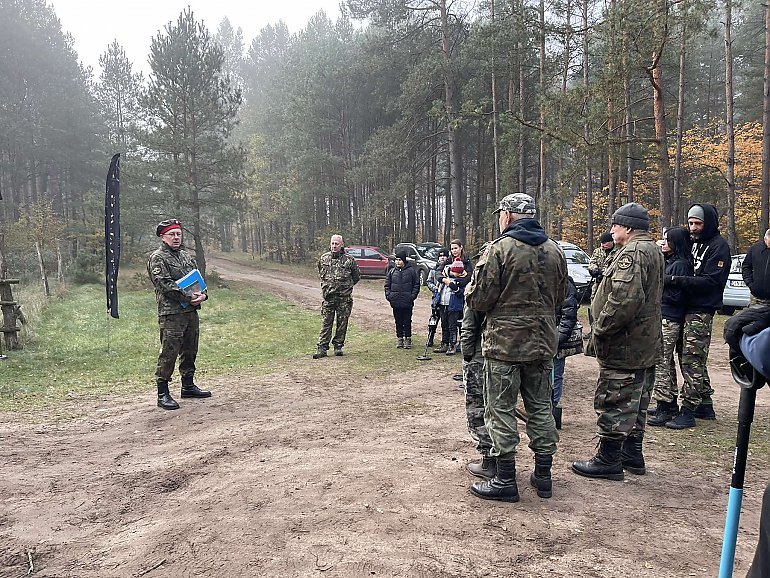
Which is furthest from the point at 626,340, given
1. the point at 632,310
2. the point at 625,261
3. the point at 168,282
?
the point at 168,282

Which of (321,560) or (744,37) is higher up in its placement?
(744,37)

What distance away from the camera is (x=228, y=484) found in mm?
4172

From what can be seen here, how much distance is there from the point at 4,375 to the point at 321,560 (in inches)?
301

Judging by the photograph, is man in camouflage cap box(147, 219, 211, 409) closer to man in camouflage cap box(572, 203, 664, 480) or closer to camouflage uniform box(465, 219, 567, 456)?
camouflage uniform box(465, 219, 567, 456)

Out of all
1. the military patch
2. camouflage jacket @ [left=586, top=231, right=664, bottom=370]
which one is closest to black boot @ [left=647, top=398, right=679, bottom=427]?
camouflage jacket @ [left=586, top=231, right=664, bottom=370]

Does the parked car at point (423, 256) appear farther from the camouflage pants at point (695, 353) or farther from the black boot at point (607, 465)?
the black boot at point (607, 465)

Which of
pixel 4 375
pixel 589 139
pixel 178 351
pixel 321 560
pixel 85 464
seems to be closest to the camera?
pixel 321 560

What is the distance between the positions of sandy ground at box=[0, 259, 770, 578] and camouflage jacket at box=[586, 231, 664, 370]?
0.99m

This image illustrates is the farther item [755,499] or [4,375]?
[4,375]

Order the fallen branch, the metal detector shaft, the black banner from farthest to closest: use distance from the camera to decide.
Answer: the black banner < the fallen branch < the metal detector shaft

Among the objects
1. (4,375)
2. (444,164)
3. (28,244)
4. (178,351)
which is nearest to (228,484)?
(178,351)

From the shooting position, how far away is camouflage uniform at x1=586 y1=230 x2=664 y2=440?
13.5 feet

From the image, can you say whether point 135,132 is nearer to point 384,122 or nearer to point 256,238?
point 384,122

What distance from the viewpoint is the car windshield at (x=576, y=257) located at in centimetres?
1691
